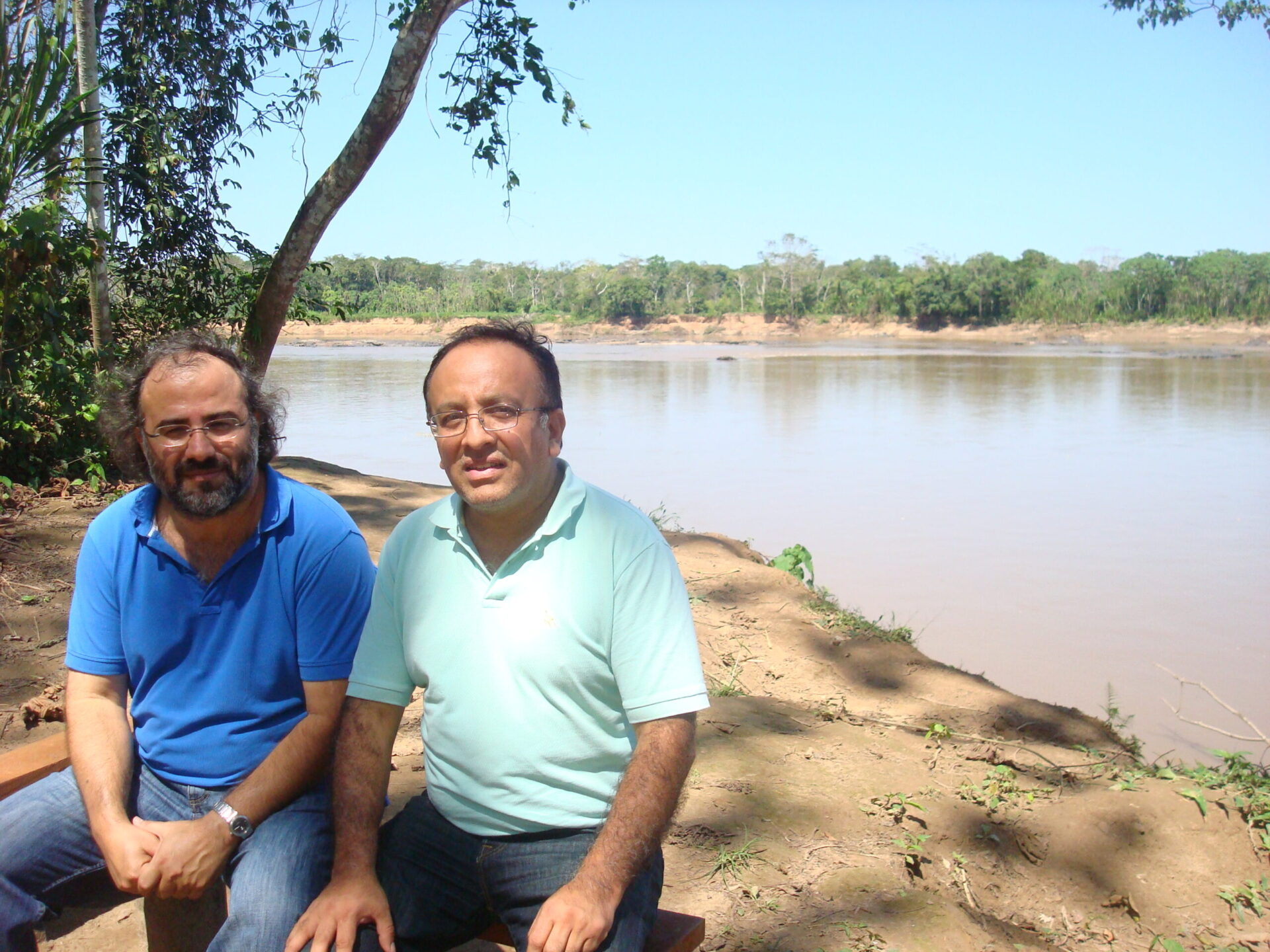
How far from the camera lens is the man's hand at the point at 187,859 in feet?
6.10

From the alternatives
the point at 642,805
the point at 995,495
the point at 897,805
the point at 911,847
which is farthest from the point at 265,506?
the point at 995,495

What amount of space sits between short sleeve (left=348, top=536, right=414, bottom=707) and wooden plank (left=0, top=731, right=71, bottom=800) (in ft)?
2.10

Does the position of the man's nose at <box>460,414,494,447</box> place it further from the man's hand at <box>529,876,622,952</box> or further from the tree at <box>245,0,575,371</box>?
the tree at <box>245,0,575,371</box>

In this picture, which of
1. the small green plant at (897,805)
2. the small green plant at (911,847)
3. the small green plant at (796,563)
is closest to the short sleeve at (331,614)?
the small green plant at (911,847)

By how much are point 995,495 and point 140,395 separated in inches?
367

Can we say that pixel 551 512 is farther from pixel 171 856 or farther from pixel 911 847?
pixel 911 847

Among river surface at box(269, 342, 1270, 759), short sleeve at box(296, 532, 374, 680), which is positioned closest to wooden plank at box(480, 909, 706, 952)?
short sleeve at box(296, 532, 374, 680)

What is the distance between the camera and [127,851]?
188 centimetres

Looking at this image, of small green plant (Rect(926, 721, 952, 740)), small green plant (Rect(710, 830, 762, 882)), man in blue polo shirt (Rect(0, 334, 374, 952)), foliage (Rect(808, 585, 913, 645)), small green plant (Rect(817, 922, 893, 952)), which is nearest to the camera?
man in blue polo shirt (Rect(0, 334, 374, 952))

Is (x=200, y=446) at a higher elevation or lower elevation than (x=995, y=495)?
higher

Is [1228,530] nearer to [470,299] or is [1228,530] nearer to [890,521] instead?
[890,521]

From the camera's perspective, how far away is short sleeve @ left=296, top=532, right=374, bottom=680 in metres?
2.02

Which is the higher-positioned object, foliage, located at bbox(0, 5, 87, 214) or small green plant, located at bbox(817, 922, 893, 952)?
foliage, located at bbox(0, 5, 87, 214)

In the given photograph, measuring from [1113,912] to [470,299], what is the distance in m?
56.2
